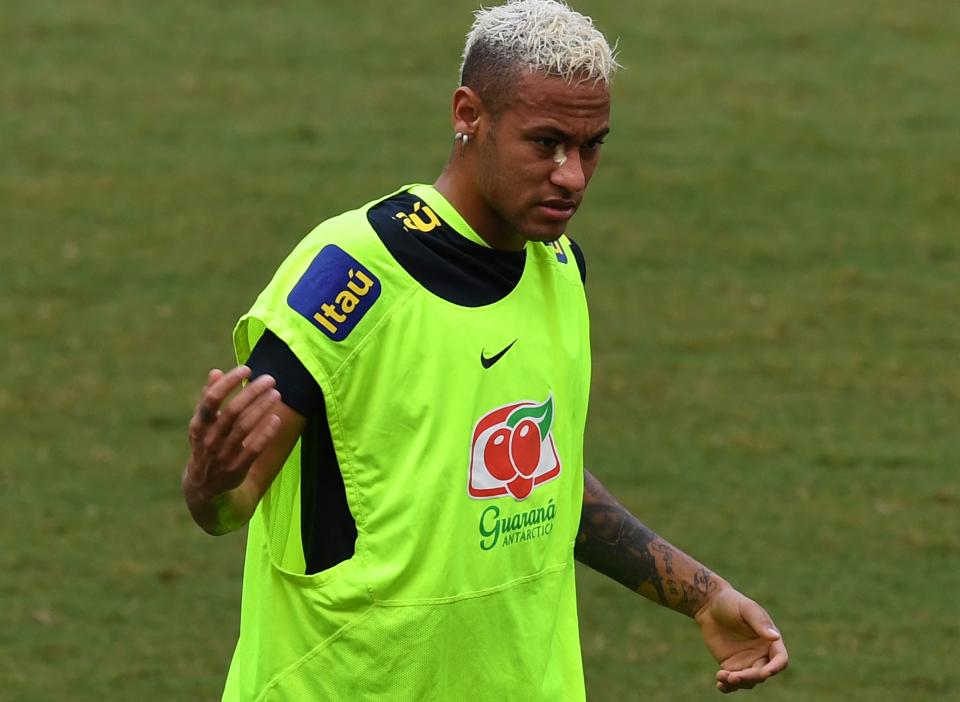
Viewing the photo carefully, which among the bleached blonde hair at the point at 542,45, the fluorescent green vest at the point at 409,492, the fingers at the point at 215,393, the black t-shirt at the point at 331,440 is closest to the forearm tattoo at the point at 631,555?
the fluorescent green vest at the point at 409,492

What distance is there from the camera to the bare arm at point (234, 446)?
2809 millimetres

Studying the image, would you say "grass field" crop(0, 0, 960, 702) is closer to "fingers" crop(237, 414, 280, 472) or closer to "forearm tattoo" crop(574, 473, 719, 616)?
"forearm tattoo" crop(574, 473, 719, 616)

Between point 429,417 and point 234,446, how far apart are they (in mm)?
427

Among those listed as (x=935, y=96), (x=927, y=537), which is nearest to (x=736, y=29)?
(x=935, y=96)

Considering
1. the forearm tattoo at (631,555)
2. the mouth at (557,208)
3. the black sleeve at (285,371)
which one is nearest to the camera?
the black sleeve at (285,371)

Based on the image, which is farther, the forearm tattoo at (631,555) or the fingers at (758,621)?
the forearm tattoo at (631,555)

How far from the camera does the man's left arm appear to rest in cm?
364

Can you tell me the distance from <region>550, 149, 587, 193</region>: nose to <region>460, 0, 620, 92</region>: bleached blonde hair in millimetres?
140

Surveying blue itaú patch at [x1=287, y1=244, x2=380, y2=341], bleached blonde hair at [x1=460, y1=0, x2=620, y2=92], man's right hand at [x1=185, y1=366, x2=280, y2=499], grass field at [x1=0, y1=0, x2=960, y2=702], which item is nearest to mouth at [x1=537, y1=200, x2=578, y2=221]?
bleached blonde hair at [x1=460, y1=0, x2=620, y2=92]

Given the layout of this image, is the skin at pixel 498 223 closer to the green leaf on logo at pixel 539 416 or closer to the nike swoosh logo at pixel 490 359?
the nike swoosh logo at pixel 490 359

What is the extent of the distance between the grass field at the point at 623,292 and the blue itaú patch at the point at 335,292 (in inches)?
138

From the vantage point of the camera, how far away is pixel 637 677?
6.44 metres

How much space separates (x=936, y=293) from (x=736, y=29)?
4488 millimetres

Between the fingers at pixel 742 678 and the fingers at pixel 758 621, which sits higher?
the fingers at pixel 758 621
